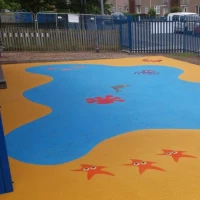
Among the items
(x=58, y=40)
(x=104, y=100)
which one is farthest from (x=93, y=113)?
(x=58, y=40)

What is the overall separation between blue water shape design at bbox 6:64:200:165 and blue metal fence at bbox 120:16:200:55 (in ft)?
17.3

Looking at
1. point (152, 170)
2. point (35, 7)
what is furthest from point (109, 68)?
point (35, 7)

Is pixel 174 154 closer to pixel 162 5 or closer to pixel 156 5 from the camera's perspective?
pixel 162 5

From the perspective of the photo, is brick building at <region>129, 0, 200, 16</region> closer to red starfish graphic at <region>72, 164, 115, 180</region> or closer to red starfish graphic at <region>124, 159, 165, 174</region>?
red starfish graphic at <region>124, 159, 165, 174</region>

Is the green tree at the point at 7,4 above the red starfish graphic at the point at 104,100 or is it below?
above

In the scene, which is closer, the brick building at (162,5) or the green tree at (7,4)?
the green tree at (7,4)

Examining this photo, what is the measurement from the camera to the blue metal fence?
13.1 m

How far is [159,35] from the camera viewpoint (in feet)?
46.0

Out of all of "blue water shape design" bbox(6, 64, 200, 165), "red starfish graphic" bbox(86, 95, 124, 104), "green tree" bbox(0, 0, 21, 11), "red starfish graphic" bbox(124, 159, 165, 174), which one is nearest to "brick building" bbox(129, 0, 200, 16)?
"green tree" bbox(0, 0, 21, 11)

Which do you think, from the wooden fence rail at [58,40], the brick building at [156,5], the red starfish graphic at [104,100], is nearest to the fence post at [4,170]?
the red starfish graphic at [104,100]

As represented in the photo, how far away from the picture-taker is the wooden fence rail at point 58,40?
1455 centimetres

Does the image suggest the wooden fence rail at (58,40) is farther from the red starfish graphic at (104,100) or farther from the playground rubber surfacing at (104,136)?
the red starfish graphic at (104,100)

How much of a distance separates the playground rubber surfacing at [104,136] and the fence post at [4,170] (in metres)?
0.08

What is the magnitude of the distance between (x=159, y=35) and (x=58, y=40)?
508 cm
